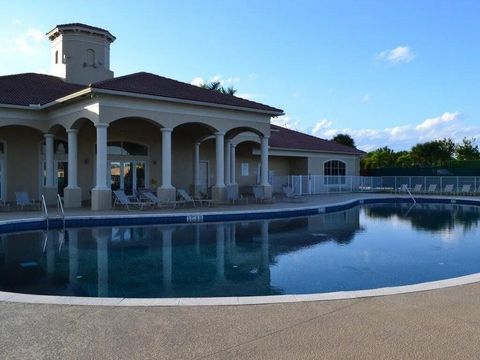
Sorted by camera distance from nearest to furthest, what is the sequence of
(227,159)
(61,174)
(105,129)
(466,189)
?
1. (105,129)
2. (61,174)
3. (227,159)
4. (466,189)

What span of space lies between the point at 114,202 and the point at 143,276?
1153cm

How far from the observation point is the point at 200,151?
26562 millimetres

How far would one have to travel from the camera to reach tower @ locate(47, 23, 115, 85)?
2488 cm

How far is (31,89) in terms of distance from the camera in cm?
2161

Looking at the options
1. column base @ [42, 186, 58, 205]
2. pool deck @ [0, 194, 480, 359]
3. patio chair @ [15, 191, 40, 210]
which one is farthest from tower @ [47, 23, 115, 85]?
pool deck @ [0, 194, 480, 359]

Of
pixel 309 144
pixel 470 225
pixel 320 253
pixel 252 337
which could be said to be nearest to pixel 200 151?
pixel 309 144

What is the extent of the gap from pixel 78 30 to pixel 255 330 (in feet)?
79.8

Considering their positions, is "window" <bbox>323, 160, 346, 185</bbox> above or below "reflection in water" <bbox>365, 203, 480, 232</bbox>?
above

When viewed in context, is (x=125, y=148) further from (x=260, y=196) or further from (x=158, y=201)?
(x=260, y=196)

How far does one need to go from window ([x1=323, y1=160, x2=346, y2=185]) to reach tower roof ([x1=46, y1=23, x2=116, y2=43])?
17.5 meters

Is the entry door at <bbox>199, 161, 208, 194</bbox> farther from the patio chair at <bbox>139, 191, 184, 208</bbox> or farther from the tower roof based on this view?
the tower roof

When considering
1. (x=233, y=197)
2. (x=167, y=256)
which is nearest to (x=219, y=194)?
(x=233, y=197)

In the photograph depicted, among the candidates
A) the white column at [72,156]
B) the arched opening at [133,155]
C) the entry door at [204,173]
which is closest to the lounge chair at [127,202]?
the white column at [72,156]

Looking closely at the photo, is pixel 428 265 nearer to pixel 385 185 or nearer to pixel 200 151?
pixel 200 151
